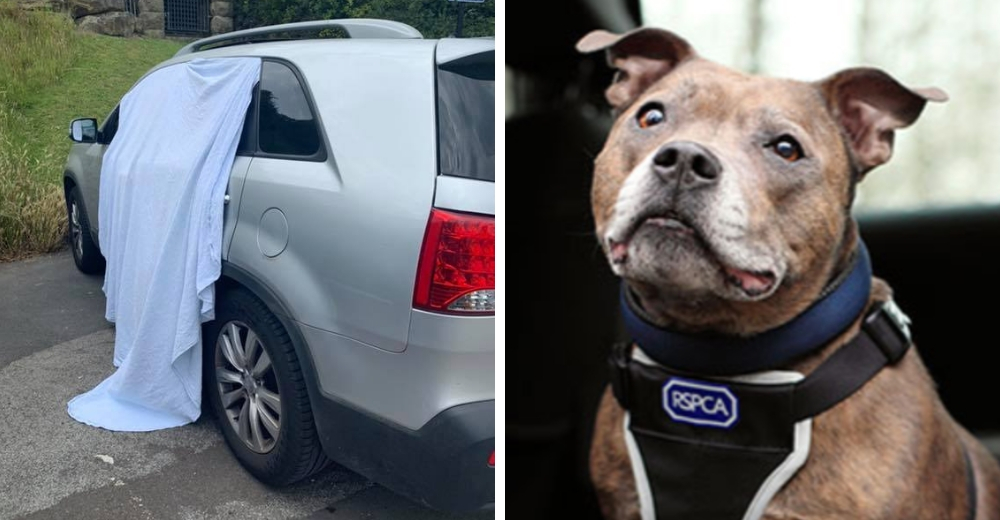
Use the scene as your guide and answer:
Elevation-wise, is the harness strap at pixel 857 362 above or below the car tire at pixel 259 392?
above

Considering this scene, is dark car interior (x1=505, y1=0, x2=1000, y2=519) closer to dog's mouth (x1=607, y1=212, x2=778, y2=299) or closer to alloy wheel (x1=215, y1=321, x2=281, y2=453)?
dog's mouth (x1=607, y1=212, x2=778, y2=299)

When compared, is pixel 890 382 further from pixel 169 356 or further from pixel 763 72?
pixel 169 356

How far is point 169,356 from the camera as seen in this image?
10.9 ft

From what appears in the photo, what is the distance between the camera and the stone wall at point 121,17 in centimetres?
443

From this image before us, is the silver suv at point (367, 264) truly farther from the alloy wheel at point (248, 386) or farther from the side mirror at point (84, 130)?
the side mirror at point (84, 130)

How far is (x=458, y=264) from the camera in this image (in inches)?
86.1

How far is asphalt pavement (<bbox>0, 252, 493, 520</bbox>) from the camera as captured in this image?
2.89 m

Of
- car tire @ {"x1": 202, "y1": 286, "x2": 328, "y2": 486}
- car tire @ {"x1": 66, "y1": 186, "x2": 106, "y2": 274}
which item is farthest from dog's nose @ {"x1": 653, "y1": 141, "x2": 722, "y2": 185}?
car tire @ {"x1": 66, "y1": 186, "x2": 106, "y2": 274}

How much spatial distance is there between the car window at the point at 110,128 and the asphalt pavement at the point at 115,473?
3.45 ft

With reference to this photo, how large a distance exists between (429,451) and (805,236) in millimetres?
1481

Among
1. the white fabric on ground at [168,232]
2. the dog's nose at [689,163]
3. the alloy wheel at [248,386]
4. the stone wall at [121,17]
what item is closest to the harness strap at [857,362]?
the dog's nose at [689,163]

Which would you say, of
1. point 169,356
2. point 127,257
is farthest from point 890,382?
point 127,257

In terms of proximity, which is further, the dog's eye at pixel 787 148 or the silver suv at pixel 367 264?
the silver suv at pixel 367 264

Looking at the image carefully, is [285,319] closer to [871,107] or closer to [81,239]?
[871,107]
